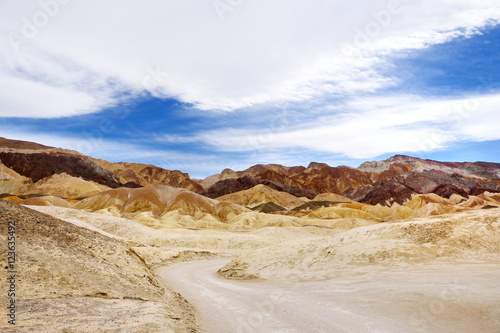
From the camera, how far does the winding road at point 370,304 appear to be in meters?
10.7

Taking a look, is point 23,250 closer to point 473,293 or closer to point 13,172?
point 473,293

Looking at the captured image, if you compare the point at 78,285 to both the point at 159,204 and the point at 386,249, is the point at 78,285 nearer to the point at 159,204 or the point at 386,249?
the point at 386,249

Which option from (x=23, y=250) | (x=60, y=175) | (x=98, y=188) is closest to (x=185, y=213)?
(x=98, y=188)

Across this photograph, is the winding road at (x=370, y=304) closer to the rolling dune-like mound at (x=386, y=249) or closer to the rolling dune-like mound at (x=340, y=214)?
the rolling dune-like mound at (x=386, y=249)

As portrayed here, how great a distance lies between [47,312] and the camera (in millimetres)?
10711

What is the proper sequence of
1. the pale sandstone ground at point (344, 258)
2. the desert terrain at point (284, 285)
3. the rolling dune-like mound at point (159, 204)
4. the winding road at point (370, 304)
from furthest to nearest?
the rolling dune-like mound at point (159, 204) → the pale sandstone ground at point (344, 258) → the desert terrain at point (284, 285) → the winding road at point (370, 304)

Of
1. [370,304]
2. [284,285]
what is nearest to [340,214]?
[284,285]

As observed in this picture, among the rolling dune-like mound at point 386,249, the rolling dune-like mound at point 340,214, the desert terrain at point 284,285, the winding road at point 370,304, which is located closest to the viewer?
the winding road at point 370,304

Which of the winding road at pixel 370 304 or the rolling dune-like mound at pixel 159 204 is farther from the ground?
the rolling dune-like mound at pixel 159 204

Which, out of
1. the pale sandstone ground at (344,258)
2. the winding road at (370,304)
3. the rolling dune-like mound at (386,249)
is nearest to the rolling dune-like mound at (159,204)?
the rolling dune-like mound at (386,249)

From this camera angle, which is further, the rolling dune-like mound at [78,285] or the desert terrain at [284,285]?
the desert terrain at [284,285]

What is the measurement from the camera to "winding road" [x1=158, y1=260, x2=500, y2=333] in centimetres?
1068

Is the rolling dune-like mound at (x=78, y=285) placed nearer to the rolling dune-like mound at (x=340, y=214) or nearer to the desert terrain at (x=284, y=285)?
the desert terrain at (x=284, y=285)

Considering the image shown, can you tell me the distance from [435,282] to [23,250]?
719 inches
